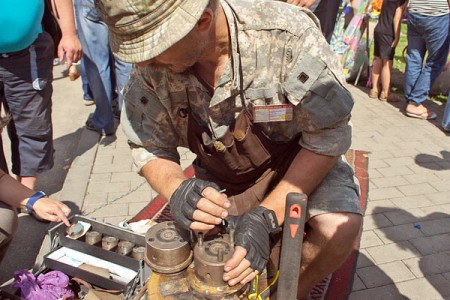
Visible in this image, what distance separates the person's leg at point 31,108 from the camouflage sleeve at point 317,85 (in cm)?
210

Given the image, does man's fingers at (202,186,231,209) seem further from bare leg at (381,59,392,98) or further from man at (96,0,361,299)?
bare leg at (381,59,392,98)

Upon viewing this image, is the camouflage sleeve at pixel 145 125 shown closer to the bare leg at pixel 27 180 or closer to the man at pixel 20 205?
the man at pixel 20 205

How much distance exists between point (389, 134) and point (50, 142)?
385cm

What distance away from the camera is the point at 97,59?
466cm

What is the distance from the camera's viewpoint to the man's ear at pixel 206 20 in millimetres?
1706

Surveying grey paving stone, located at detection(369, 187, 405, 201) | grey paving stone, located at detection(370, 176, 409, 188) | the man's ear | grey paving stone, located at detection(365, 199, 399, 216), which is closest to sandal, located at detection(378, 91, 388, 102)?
grey paving stone, located at detection(370, 176, 409, 188)

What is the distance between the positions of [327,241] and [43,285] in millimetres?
1534

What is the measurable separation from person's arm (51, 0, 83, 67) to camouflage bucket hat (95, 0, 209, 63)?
1.94 metres

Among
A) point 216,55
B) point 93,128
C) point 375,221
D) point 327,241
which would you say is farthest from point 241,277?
point 93,128

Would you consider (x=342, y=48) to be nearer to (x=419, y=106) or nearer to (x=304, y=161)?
(x=419, y=106)

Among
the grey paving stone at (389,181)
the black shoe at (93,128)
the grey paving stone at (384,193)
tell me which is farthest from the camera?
the black shoe at (93,128)

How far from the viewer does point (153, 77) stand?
7.09 feet

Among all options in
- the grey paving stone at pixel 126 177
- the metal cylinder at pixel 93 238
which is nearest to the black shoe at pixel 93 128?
the grey paving stone at pixel 126 177

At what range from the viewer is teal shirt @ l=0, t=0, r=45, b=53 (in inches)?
111
